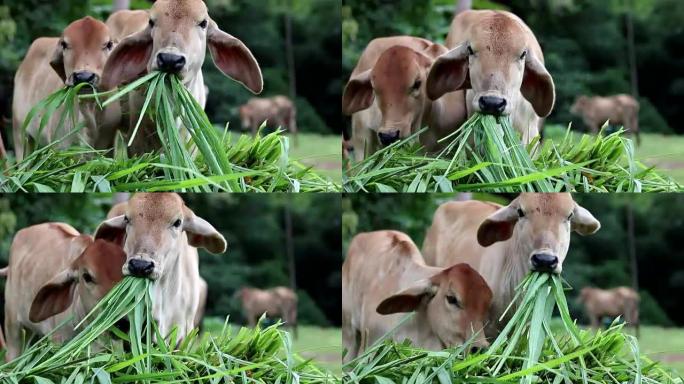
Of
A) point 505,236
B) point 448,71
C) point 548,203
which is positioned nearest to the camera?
point 448,71

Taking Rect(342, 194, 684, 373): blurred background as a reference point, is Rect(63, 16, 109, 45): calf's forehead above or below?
above

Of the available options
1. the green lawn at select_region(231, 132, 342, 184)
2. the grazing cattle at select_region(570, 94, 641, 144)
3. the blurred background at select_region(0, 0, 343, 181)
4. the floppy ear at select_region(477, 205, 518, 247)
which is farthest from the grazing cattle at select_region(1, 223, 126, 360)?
the grazing cattle at select_region(570, 94, 641, 144)

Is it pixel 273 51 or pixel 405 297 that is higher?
pixel 273 51

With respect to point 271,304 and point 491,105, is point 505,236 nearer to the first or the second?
point 491,105

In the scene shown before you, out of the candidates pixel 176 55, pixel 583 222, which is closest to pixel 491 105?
pixel 583 222

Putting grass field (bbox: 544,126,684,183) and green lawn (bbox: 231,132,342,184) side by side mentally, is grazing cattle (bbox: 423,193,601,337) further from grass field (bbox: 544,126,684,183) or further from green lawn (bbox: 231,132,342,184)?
green lawn (bbox: 231,132,342,184)

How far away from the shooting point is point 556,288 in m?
6.55

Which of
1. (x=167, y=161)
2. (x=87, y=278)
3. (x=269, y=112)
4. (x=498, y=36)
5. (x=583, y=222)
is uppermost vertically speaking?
(x=498, y=36)

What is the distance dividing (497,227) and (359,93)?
720 millimetres

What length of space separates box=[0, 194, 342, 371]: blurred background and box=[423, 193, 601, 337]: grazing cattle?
0.42 m

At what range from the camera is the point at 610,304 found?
6.84 m

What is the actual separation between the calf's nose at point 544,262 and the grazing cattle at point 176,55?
119 centimetres

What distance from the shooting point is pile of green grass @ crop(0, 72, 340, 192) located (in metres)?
6.52

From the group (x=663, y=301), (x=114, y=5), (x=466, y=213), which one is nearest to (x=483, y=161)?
(x=466, y=213)
